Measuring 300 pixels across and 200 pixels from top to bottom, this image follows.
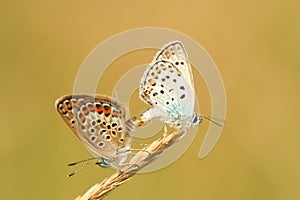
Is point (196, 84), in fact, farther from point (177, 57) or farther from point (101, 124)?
point (101, 124)

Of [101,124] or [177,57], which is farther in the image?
[177,57]

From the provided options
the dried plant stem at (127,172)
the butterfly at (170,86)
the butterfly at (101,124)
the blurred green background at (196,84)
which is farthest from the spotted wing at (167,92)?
the blurred green background at (196,84)

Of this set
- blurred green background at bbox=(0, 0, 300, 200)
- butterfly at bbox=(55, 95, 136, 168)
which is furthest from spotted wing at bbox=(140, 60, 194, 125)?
blurred green background at bbox=(0, 0, 300, 200)

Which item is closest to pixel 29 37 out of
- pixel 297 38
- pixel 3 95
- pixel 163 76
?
pixel 3 95

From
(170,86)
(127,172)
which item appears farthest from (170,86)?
(127,172)

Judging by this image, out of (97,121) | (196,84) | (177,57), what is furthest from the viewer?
(196,84)

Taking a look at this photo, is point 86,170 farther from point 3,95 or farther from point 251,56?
point 251,56

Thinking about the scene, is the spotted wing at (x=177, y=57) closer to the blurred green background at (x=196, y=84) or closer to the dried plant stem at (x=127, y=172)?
the dried plant stem at (x=127, y=172)
